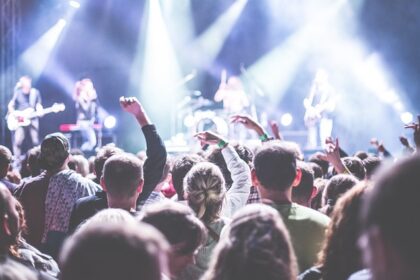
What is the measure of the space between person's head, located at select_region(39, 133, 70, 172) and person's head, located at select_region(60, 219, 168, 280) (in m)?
2.71

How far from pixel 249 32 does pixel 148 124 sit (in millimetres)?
12733

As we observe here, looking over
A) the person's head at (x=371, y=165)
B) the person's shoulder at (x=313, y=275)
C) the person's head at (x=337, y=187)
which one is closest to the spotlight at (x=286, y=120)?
the person's head at (x=371, y=165)

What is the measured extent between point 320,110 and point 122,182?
1063 cm

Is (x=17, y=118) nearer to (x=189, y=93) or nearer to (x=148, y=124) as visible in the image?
(x=189, y=93)

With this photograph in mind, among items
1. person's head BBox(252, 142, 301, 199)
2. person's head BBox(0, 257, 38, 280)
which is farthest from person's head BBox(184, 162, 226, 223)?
person's head BBox(0, 257, 38, 280)

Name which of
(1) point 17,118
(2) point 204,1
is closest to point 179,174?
(1) point 17,118

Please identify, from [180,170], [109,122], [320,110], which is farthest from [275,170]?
[109,122]

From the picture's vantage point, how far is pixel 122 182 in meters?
2.96

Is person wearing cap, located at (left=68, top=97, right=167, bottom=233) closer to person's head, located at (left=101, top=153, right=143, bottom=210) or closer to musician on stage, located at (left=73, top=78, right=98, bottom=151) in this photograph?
person's head, located at (left=101, top=153, right=143, bottom=210)

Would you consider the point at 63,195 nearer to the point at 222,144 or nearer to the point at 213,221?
the point at 222,144

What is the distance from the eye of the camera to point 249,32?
1593cm

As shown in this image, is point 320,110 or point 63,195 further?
point 320,110

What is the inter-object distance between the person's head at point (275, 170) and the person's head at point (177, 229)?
2.56 feet

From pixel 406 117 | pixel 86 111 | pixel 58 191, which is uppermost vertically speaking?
pixel 406 117
